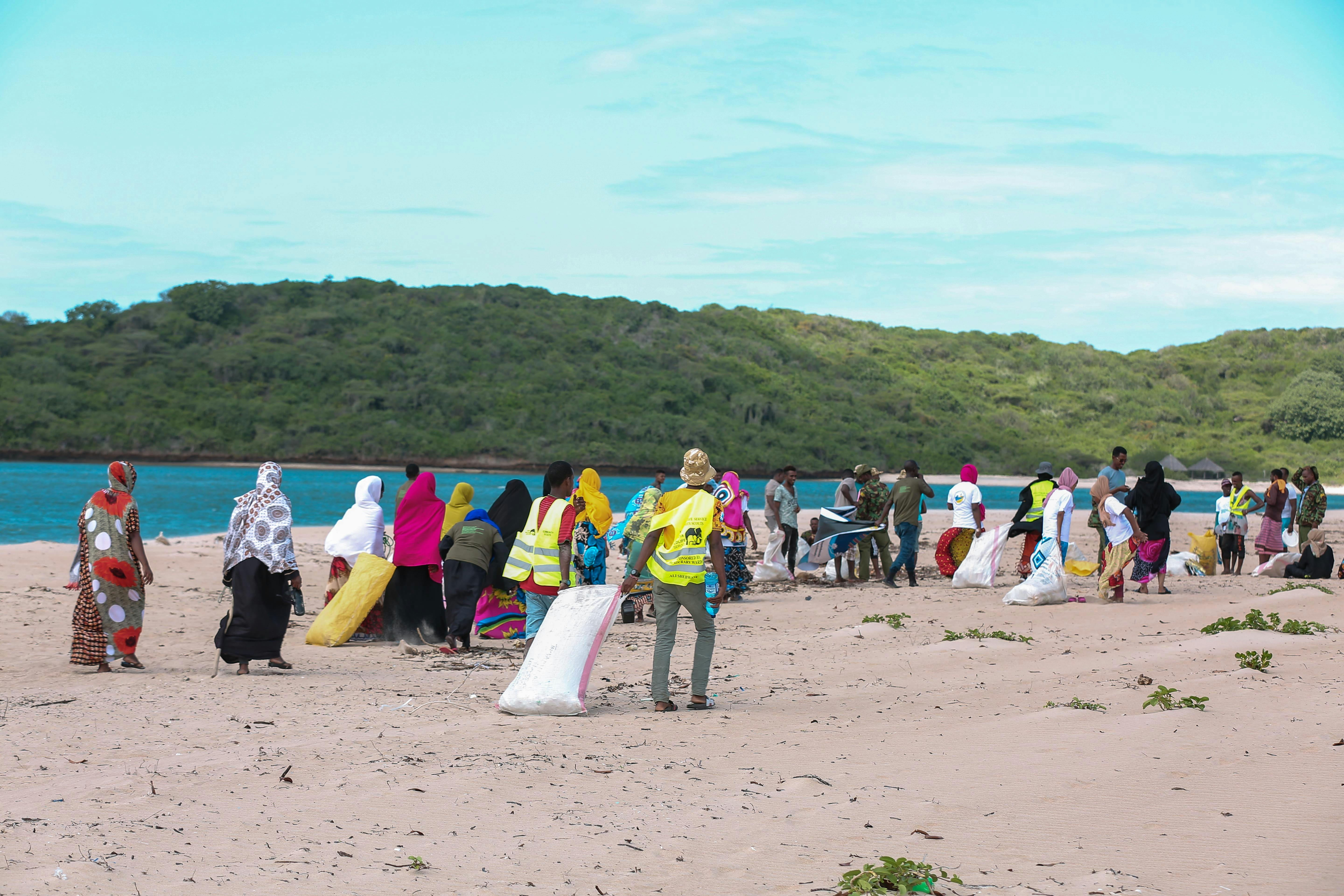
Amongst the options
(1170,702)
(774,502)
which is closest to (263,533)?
(1170,702)

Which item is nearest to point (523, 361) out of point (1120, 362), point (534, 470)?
point (534, 470)

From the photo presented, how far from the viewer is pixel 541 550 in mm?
8680

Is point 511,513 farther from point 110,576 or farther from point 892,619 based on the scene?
point 892,619

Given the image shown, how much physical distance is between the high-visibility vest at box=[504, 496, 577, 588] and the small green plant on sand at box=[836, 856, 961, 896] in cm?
468

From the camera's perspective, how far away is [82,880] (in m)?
4.05

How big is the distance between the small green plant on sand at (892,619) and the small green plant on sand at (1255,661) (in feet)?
11.2

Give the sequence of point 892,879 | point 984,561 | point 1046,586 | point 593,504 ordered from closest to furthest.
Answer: point 892,879, point 593,504, point 1046,586, point 984,561

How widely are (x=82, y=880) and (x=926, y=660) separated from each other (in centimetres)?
706

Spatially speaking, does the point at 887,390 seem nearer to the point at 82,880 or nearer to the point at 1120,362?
the point at 1120,362

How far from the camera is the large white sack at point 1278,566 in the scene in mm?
15930

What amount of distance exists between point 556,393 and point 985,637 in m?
98.5

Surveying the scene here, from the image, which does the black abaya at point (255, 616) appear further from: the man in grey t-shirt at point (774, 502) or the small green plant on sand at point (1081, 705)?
the man in grey t-shirt at point (774, 502)

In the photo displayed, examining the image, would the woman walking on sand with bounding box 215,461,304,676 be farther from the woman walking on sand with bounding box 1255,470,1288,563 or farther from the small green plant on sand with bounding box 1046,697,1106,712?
the woman walking on sand with bounding box 1255,470,1288,563

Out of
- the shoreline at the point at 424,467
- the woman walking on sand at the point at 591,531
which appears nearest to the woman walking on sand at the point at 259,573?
the woman walking on sand at the point at 591,531
